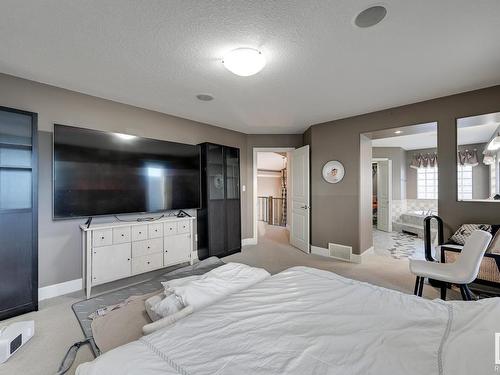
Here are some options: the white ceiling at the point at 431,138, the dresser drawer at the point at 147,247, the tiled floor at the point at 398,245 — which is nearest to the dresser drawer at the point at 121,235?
the dresser drawer at the point at 147,247

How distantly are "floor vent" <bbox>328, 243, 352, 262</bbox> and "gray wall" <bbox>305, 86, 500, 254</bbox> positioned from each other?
0.09 meters

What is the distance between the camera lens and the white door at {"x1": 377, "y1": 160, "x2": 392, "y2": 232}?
650cm

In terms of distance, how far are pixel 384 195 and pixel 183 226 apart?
19.1ft

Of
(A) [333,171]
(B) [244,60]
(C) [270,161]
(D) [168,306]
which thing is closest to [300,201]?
(A) [333,171]

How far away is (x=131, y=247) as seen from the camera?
293cm

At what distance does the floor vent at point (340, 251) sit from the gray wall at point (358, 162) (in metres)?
0.09

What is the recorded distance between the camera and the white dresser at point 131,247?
104 inches

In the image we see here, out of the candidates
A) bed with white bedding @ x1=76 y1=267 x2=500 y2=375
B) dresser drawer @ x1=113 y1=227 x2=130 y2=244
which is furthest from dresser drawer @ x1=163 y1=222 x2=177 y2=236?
bed with white bedding @ x1=76 y1=267 x2=500 y2=375

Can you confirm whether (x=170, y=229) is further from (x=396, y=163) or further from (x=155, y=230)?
(x=396, y=163)

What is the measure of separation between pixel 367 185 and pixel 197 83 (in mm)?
3308

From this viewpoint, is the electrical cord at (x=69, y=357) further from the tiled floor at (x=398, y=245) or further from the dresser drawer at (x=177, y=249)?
the tiled floor at (x=398, y=245)

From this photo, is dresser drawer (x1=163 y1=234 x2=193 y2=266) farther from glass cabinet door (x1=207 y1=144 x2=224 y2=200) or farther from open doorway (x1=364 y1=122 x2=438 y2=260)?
open doorway (x1=364 y1=122 x2=438 y2=260)

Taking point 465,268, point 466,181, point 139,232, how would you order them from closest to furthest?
point 465,268 < point 139,232 < point 466,181

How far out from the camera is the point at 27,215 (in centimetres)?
232
